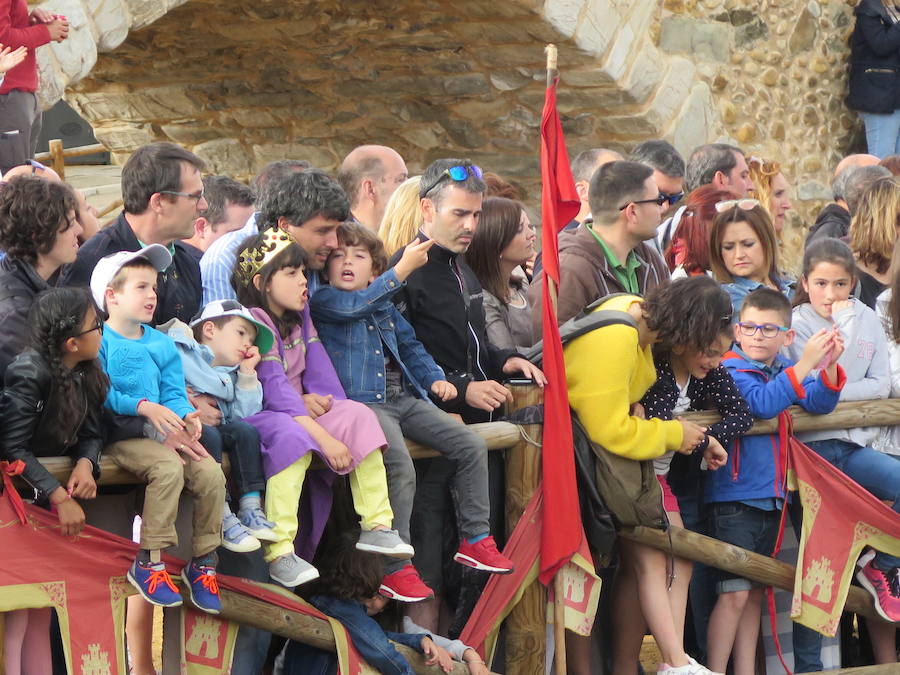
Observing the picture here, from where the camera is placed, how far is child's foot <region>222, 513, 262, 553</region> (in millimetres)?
3604

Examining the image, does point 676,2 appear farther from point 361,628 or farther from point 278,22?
point 361,628

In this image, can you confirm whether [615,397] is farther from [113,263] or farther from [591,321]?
[113,263]

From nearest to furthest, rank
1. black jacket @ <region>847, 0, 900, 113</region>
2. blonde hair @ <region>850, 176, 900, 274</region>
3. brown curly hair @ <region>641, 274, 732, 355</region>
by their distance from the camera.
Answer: brown curly hair @ <region>641, 274, 732, 355</region> < blonde hair @ <region>850, 176, 900, 274</region> < black jacket @ <region>847, 0, 900, 113</region>

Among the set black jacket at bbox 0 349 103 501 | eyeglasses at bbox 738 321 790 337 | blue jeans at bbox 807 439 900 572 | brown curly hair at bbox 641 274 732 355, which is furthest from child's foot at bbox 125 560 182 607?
blue jeans at bbox 807 439 900 572

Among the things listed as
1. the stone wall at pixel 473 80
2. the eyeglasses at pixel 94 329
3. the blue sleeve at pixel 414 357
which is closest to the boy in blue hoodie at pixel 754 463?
the blue sleeve at pixel 414 357

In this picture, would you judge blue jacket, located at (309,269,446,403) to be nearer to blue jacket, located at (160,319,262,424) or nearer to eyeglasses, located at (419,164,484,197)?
blue jacket, located at (160,319,262,424)

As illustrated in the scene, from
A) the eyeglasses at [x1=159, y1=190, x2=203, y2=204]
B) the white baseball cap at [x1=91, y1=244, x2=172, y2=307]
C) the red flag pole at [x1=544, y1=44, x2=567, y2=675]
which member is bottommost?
the red flag pole at [x1=544, y1=44, x2=567, y2=675]

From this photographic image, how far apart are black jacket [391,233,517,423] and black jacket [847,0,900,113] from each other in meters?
6.31

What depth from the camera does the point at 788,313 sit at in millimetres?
4781

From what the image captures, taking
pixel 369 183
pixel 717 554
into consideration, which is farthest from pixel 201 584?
pixel 369 183

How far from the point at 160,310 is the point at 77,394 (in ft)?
2.15

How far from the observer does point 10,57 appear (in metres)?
5.54

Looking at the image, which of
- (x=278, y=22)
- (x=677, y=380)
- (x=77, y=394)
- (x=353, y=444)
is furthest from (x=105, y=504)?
(x=278, y=22)

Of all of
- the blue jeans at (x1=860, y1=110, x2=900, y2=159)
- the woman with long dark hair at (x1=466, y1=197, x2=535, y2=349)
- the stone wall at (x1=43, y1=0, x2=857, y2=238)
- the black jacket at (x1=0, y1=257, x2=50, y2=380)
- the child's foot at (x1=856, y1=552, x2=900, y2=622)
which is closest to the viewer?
the black jacket at (x1=0, y1=257, x2=50, y2=380)
